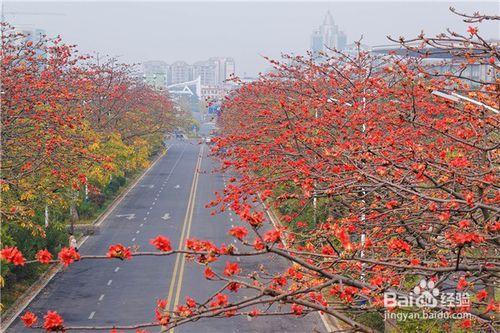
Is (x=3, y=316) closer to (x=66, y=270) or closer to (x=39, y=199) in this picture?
(x=39, y=199)

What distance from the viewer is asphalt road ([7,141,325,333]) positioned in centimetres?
2086

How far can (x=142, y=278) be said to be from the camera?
26750 mm

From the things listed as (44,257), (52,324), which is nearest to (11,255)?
(44,257)

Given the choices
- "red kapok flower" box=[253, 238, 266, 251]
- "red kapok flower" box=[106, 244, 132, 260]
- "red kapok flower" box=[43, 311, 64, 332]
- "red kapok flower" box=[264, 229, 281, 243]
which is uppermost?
"red kapok flower" box=[264, 229, 281, 243]

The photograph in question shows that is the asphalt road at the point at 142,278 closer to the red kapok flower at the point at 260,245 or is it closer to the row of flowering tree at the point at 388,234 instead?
the row of flowering tree at the point at 388,234

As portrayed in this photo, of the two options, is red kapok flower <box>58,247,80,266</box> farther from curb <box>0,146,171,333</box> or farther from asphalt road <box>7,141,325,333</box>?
curb <box>0,146,171,333</box>

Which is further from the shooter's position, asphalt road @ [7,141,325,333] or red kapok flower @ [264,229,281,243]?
asphalt road @ [7,141,325,333]

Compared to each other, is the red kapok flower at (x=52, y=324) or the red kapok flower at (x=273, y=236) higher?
the red kapok flower at (x=273, y=236)

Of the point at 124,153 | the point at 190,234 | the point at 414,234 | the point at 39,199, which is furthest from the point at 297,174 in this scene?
the point at 124,153

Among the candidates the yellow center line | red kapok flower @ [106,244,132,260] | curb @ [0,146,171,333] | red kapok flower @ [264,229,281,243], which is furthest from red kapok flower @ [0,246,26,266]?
curb @ [0,146,171,333]

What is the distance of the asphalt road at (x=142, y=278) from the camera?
68.4 feet

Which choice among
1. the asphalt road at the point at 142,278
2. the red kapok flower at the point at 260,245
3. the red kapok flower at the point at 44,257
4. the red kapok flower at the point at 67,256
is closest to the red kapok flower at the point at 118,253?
the red kapok flower at the point at 67,256

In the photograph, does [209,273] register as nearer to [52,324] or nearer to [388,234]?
[52,324]

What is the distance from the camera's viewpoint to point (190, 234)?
35.6 m
